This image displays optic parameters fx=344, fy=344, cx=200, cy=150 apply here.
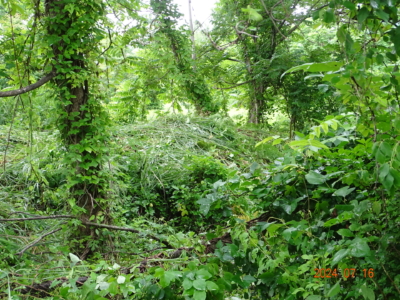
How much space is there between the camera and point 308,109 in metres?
6.40

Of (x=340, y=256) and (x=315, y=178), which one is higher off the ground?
(x=315, y=178)

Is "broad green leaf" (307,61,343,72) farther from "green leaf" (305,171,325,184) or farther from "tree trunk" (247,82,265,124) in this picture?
"tree trunk" (247,82,265,124)

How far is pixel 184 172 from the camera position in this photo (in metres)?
4.20

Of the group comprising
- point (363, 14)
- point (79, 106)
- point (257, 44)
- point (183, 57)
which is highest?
point (257, 44)

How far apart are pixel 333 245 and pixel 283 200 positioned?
32 centimetres

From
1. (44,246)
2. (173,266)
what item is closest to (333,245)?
(173,266)

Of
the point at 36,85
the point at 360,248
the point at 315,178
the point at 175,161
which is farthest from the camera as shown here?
the point at 175,161

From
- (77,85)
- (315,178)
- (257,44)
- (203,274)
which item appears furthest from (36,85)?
(257,44)

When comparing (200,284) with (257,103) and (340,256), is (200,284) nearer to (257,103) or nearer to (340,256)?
(340,256)

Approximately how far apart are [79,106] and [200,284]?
76.7 inches

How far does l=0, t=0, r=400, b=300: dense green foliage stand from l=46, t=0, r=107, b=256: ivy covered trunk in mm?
13

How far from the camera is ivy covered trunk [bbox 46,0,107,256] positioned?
2.54 meters

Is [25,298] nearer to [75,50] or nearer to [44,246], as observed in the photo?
[44,246]

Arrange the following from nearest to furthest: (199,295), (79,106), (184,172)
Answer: (199,295), (79,106), (184,172)
